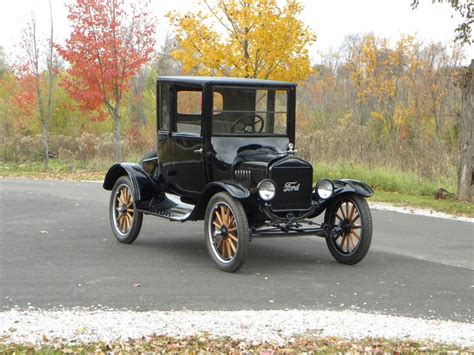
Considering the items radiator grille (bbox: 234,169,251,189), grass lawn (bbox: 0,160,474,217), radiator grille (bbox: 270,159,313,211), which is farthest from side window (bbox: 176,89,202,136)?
grass lawn (bbox: 0,160,474,217)

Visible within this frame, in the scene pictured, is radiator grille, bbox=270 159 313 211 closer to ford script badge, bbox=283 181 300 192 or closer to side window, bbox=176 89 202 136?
ford script badge, bbox=283 181 300 192

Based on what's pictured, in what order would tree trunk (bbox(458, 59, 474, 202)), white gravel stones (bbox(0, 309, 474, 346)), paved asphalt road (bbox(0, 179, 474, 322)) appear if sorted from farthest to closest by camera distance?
tree trunk (bbox(458, 59, 474, 202)), paved asphalt road (bbox(0, 179, 474, 322)), white gravel stones (bbox(0, 309, 474, 346))

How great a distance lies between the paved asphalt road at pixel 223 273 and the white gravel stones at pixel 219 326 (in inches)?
11.9

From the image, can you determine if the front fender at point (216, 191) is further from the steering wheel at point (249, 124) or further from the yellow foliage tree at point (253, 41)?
the yellow foliage tree at point (253, 41)

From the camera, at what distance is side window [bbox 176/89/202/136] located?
920 cm

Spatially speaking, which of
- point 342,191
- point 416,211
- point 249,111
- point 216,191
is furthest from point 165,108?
point 416,211

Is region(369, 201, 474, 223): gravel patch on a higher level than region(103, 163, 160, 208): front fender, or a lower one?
lower

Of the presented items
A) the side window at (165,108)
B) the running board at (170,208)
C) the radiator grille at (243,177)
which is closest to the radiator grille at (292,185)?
the radiator grille at (243,177)

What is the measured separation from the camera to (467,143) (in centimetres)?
1556

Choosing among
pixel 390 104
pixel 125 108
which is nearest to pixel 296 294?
pixel 390 104

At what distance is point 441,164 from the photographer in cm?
1789

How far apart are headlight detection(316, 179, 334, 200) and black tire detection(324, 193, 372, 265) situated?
7.0 inches

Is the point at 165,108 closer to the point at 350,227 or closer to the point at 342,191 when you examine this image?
the point at 342,191

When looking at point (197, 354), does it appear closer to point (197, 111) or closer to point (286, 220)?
point (286, 220)
